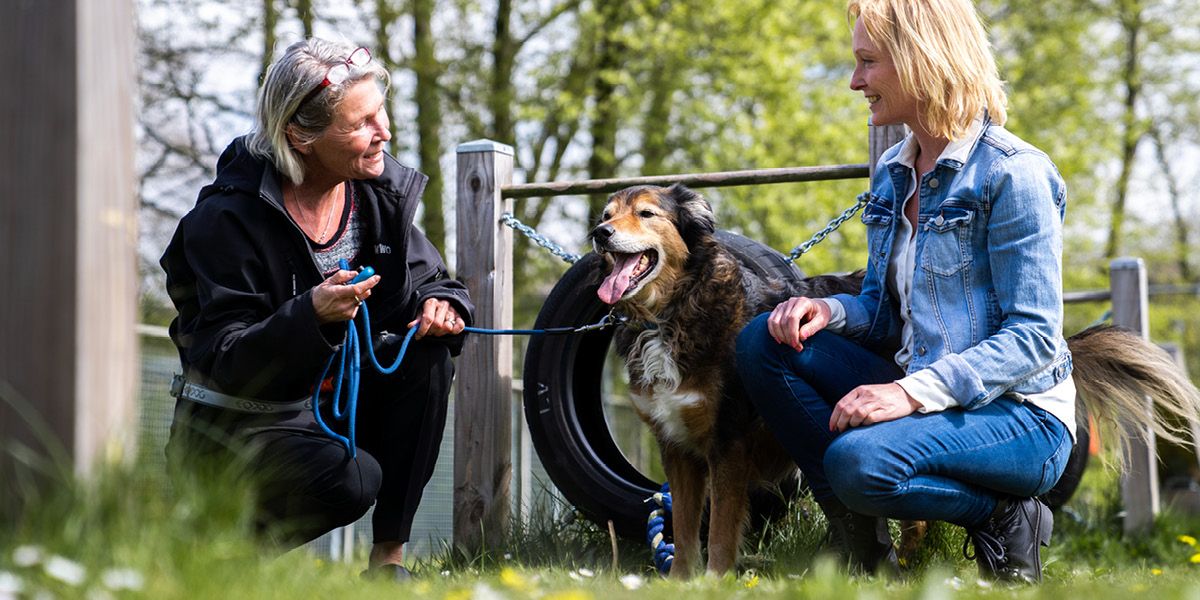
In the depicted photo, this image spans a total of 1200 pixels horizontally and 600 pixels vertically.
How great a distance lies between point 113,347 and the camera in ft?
7.37

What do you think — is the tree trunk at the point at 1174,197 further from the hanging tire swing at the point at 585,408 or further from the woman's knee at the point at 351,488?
the woman's knee at the point at 351,488

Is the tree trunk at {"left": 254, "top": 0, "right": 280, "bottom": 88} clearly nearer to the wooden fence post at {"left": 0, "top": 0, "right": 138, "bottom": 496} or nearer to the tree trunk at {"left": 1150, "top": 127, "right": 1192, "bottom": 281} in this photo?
the wooden fence post at {"left": 0, "top": 0, "right": 138, "bottom": 496}

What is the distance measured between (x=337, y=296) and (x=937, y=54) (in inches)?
76.7

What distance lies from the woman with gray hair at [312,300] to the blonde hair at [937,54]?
1736mm

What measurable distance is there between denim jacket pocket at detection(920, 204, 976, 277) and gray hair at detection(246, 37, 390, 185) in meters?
1.98

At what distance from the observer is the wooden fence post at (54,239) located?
2188 mm

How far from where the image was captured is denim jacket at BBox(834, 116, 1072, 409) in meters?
3.18

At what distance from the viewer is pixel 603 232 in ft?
14.4

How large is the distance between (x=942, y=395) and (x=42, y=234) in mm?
2310

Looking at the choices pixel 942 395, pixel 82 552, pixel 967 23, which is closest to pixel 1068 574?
pixel 942 395

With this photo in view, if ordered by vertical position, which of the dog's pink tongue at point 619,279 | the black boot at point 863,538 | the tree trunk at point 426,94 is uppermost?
the tree trunk at point 426,94

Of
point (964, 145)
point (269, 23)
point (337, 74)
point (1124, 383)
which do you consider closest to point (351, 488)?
point (337, 74)

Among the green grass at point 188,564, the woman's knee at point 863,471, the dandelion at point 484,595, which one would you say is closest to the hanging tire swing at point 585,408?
the woman's knee at point 863,471

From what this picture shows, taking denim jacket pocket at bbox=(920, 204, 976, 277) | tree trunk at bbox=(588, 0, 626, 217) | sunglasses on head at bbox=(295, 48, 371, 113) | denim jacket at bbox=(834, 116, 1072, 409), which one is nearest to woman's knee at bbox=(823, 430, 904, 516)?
denim jacket at bbox=(834, 116, 1072, 409)
